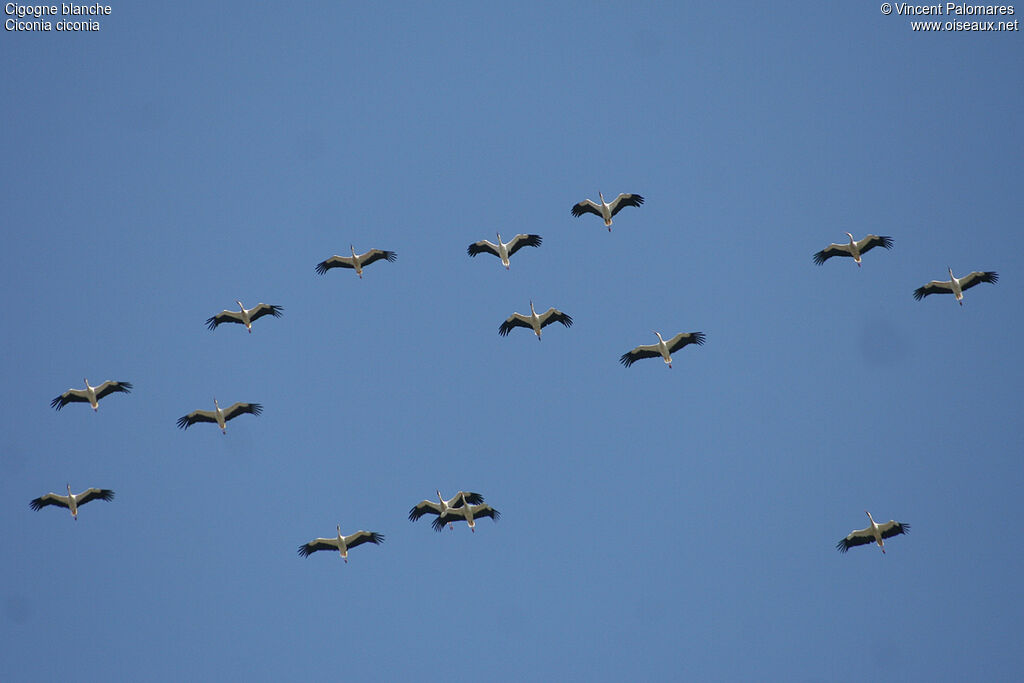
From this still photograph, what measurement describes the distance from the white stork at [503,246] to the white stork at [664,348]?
546 cm

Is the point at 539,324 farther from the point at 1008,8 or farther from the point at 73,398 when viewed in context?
the point at 1008,8

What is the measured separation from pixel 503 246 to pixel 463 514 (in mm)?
9479

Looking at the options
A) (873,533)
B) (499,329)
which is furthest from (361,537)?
(873,533)

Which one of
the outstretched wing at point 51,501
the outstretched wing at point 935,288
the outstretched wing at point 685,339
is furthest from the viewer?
the outstretched wing at point 51,501

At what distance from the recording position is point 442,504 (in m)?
44.8

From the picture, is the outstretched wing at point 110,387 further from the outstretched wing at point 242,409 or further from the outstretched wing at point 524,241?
the outstretched wing at point 524,241

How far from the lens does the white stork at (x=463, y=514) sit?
44.5 m

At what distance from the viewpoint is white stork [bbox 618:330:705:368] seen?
4284 centimetres

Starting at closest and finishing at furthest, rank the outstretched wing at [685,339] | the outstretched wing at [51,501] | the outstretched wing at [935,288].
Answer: the outstretched wing at [685,339], the outstretched wing at [935,288], the outstretched wing at [51,501]

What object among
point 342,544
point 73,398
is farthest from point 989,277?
point 73,398

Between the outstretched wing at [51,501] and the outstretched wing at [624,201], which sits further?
the outstretched wing at [51,501]

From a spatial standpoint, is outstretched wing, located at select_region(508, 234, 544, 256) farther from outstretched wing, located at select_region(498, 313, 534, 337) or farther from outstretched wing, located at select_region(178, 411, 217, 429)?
outstretched wing, located at select_region(178, 411, 217, 429)

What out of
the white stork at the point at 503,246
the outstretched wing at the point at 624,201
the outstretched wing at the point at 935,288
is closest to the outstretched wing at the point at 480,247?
the white stork at the point at 503,246

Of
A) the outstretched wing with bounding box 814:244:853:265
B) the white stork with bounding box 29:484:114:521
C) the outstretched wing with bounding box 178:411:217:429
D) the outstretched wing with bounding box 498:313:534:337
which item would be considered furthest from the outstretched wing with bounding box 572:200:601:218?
the white stork with bounding box 29:484:114:521
